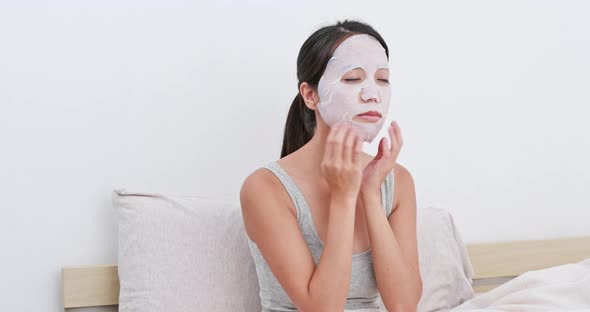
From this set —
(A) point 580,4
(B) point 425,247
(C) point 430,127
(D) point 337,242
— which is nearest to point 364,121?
(D) point 337,242

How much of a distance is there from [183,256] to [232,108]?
0.40 metres

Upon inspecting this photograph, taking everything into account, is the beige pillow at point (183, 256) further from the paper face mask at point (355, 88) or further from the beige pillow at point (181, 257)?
the paper face mask at point (355, 88)

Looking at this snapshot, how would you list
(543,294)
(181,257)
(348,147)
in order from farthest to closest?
(181,257)
(543,294)
(348,147)

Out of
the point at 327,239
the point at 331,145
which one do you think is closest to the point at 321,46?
the point at 331,145

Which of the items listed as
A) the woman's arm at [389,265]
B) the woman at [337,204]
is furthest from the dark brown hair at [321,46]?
the woman's arm at [389,265]

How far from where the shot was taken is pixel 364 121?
153 cm

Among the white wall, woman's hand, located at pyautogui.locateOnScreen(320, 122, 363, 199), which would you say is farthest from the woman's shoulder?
the white wall

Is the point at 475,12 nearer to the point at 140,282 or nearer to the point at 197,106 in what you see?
the point at 197,106

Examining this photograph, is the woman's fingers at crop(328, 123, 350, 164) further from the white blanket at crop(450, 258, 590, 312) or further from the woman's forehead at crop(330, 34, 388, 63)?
the white blanket at crop(450, 258, 590, 312)

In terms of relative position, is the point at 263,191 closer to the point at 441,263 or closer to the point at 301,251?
the point at 301,251

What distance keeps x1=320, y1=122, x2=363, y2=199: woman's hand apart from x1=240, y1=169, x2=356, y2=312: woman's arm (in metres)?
0.03

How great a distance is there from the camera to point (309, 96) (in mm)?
1622

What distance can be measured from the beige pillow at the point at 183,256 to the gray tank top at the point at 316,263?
0.38 feet

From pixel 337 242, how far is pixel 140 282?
46 centimetres
